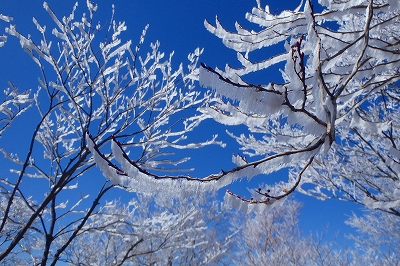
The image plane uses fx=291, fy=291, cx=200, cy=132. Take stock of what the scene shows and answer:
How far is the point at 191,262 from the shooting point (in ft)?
31.5

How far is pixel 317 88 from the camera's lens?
1.35m

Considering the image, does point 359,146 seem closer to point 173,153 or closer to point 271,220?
point 173,153

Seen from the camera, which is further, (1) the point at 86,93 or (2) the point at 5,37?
(1) the point at 86,93

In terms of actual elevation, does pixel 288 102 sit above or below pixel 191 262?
below

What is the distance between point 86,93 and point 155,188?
2.45 m

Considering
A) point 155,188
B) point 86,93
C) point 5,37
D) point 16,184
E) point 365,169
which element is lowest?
point 155,188

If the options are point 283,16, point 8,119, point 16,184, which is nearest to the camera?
point 283,16

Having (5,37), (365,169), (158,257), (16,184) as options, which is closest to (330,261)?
(365,169)

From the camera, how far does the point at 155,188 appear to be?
1.32m

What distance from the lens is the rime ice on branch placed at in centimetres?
130

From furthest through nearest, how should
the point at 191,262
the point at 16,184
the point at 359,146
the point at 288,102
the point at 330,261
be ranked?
1. the point at 191,262
2. the point at 330,261
3. the point at 359,146
4. the point at 16,184
5. the point at 288,102

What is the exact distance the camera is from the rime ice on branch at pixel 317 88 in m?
1.30

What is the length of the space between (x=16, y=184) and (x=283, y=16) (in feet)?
10.6

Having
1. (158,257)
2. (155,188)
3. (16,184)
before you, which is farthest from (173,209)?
(155,188)
